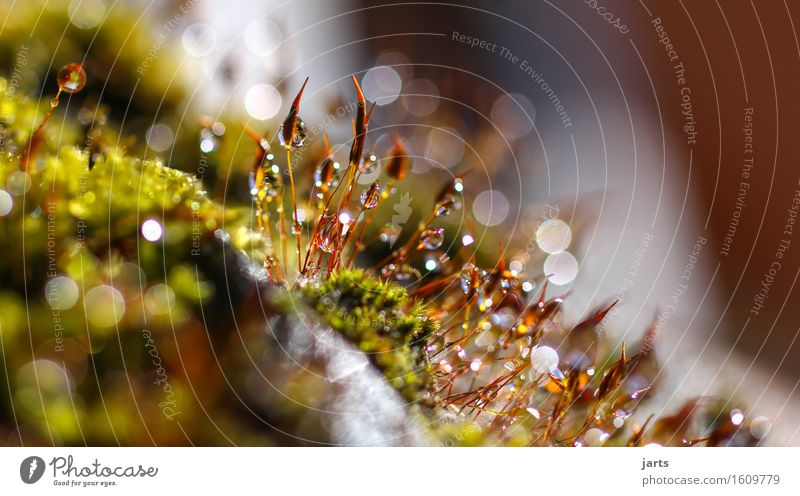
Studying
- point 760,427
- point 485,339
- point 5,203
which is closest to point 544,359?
point 485,339

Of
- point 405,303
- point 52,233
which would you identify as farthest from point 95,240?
point 405,303

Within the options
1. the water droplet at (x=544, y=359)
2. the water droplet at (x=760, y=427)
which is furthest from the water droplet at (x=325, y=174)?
the water droplet at (x=760, y=427)

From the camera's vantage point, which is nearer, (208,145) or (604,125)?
(208,145)

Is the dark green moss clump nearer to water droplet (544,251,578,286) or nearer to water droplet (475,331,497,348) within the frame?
water droplet (475,331,497,348)

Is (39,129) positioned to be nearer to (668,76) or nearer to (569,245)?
(569,245)

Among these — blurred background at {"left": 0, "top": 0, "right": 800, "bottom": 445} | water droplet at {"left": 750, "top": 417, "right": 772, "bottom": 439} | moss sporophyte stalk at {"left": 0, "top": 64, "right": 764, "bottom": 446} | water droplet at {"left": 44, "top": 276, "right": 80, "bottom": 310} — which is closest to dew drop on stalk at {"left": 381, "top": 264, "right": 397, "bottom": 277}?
moss sporophyte stalk at {"left": 0, "top": 64, "right": 764, "bottom": 446}

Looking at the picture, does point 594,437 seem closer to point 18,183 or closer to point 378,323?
point 378,323

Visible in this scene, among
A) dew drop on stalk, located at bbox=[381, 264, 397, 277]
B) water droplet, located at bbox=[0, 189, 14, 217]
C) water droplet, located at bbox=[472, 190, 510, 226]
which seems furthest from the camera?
water droplet, located at bbox=[472, 190, 510, 226]
